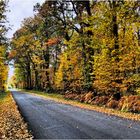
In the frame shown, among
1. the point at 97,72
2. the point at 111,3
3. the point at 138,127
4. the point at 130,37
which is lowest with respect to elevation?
the point at 138,127

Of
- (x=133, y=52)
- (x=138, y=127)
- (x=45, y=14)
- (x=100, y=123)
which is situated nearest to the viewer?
(x=138, y=127)

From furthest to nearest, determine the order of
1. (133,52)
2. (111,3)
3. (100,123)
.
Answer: (111,3) < (133,52) < (100,123)

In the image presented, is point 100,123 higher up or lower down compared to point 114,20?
lower down

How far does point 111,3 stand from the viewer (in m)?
27.1

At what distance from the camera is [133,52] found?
83.0 feet

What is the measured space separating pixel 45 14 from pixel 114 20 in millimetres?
14501

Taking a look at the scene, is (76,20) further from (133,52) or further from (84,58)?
(133,52)

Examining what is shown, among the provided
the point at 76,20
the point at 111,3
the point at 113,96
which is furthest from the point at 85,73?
the point at 111,3

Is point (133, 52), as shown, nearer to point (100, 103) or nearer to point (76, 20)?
point (100, 103)

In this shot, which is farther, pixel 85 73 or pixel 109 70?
pixel 85 73

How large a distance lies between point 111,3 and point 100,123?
13387 millimetres

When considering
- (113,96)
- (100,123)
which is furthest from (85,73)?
(100,123)

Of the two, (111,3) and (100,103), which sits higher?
(111,3)

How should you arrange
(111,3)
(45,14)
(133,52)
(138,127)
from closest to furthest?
1. (138,127)
2. (133,52)
3. (111,3)
4. (45,14)
